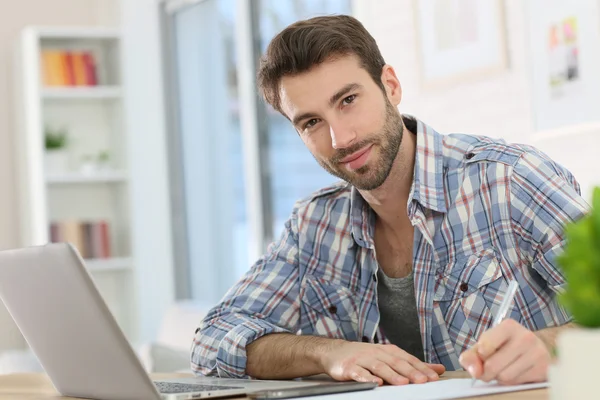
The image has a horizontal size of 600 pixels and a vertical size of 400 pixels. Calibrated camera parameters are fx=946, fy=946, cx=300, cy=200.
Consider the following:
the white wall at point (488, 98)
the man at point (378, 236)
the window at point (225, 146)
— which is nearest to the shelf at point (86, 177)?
the window at point (225, 146)

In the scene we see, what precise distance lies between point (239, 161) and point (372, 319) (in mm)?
3300

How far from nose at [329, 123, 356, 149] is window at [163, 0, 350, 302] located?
2.49 meters

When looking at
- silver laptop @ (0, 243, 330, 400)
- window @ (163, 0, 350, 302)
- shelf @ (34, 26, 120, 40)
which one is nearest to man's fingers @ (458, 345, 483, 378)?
silver laptop @ (0, 243, 330, 400)

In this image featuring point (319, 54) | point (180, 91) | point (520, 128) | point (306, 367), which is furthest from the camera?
point (180, 91)

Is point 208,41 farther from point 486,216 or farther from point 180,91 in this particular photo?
point 486,216

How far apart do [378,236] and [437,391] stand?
78 centimetres

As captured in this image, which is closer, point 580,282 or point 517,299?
point 580,282

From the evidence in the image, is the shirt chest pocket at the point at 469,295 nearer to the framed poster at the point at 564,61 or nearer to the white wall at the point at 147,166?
the framed poster at the point at 564,61

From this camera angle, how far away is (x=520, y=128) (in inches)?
113

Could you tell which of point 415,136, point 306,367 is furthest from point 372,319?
point 415,136

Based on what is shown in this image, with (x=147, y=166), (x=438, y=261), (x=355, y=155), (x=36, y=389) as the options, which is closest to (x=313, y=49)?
(x=355, y=155)

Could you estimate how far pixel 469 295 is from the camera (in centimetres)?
166

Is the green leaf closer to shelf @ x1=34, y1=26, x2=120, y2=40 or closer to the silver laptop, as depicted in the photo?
the silver laptop

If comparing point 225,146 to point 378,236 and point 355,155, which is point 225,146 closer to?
point 378,236
